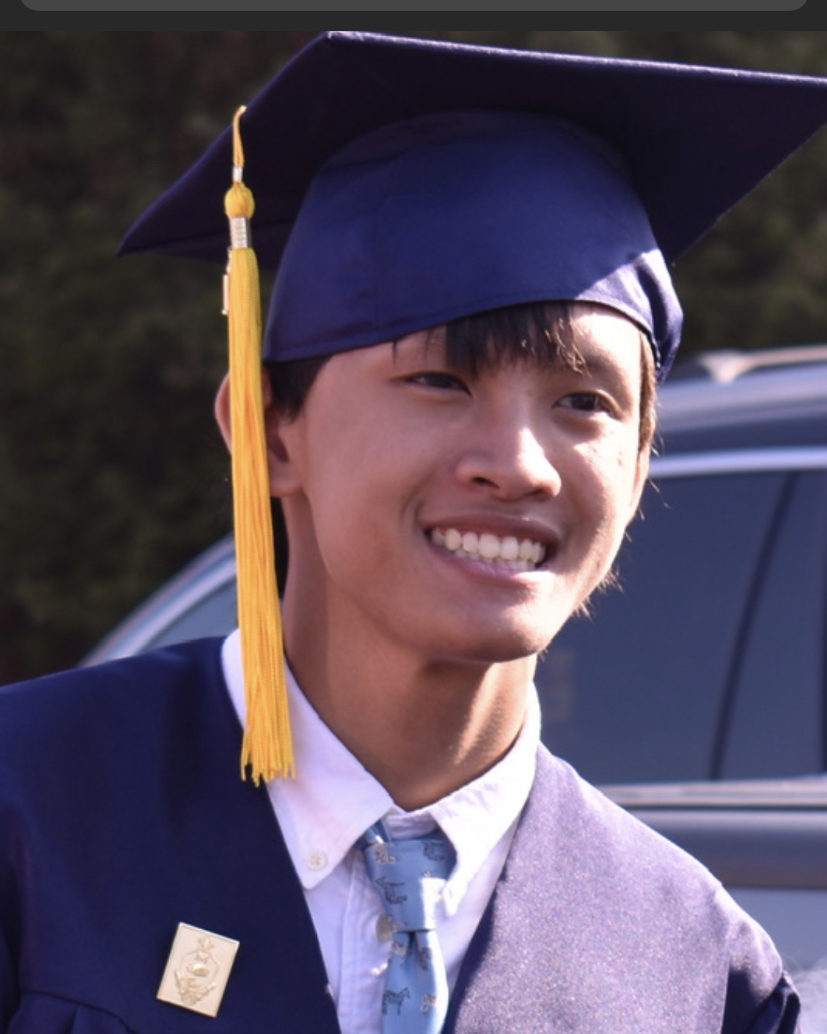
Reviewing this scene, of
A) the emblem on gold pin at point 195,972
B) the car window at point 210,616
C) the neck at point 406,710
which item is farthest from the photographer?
the car window at point 210,616

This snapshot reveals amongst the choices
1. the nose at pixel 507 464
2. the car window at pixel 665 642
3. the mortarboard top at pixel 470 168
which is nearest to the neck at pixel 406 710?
the nose at pixel 507 464

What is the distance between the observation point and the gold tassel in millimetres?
2105

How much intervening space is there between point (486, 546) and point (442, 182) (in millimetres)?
416

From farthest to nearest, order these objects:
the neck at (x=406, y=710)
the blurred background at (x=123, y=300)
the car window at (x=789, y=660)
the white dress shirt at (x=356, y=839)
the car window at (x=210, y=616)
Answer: the blurred background at (x=123, y=300) < the car window at (x=210, y=616) < the car window at (x=789, y=660) < the neck at (x=406, y=710) < the white dress shirt at (x=356, y=839)

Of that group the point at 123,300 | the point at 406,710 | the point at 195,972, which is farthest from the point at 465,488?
the point at 123,300

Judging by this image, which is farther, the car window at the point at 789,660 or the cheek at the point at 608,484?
the car window at the point at 789,660

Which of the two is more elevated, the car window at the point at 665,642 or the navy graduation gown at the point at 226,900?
the car window at the point at 665,642

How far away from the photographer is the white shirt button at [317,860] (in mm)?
2043

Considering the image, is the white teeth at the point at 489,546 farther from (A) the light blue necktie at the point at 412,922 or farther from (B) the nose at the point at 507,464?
(A) the light blue necktie at the point at 412,922

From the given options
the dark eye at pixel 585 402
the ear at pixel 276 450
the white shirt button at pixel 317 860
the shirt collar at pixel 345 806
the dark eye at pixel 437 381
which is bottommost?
the white shirt button at pixel 317 860

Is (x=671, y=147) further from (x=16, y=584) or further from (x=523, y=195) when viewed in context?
(x=16, y=584)

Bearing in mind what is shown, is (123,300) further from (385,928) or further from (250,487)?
(385,928)

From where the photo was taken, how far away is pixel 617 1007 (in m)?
2.08

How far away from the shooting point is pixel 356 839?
2064 mm
